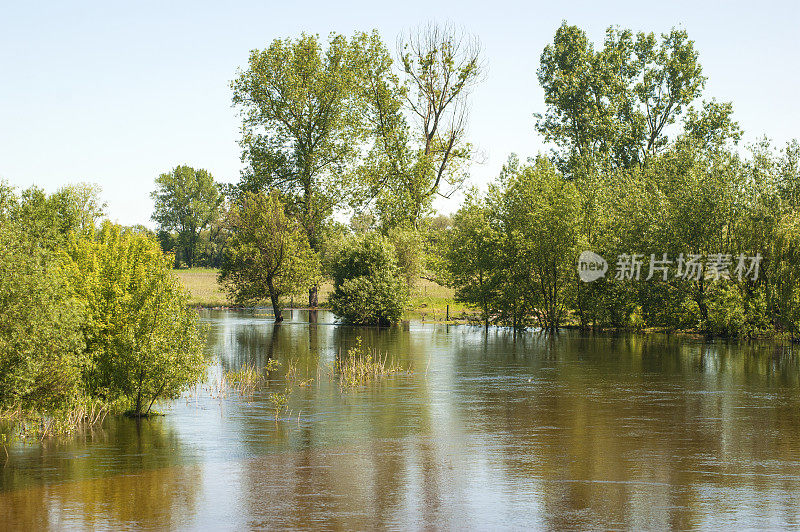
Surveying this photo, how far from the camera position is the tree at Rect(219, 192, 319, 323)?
7050 centimetres

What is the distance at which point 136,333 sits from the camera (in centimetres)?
2550

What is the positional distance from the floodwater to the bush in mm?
28137

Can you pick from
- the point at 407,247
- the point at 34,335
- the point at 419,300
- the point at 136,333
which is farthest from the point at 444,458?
the point at 419,300

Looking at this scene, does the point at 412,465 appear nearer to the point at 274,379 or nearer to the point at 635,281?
the point at 274,379

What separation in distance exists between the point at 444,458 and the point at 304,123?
2426 inches

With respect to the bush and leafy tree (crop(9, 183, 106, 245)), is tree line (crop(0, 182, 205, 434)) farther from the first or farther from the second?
the bush

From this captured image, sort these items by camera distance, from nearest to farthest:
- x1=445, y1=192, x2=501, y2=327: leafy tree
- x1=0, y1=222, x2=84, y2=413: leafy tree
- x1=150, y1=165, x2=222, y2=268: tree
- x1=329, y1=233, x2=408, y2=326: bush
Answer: x1=0, y1=222, x2=84, y2=413: leafy tree, x1=445, y1=192, x2=501, y2=327: leafy tree, x1=329, y1=233, x2=408, y2=326: bush, x1=150, y1=165, x2=222, y2=268: tree

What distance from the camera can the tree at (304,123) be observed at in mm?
76938

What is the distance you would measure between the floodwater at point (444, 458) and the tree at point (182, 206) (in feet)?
417

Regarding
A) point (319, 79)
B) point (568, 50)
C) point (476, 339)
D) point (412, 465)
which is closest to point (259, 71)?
point (319, 79)

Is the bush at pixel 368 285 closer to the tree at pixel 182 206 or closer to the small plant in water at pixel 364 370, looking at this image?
the small plant in water at pixel 364 370

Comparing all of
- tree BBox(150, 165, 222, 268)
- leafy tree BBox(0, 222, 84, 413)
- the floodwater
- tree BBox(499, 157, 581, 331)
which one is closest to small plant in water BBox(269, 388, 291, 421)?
the floodwater

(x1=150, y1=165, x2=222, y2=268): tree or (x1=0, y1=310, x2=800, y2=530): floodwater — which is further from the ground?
(x1=150, y1=165, x2=222, y2=268): tree
